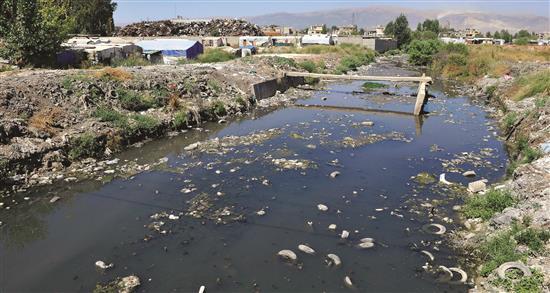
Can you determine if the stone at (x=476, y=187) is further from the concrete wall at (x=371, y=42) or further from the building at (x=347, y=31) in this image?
the building at (x=347, y=31)

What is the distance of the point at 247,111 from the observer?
2002 cm

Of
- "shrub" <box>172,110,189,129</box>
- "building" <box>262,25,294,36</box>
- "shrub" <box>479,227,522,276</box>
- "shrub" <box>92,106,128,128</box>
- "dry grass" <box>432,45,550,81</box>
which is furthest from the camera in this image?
"building" <box>262,25,294,36</box>

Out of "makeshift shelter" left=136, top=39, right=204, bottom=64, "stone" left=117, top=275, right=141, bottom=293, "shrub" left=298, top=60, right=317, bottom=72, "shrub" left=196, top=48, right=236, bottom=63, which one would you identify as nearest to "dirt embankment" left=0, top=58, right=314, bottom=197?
"stone" left=117, top=275, right=141, bottom=293

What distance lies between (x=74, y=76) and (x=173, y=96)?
367 cm

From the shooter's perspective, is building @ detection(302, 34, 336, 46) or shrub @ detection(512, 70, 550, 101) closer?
shrub @ detection(512, 70, 550, 101)

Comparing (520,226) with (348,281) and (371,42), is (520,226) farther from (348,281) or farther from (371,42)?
(371,42)

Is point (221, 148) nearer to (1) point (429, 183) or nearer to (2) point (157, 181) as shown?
(2) point (157, 181)

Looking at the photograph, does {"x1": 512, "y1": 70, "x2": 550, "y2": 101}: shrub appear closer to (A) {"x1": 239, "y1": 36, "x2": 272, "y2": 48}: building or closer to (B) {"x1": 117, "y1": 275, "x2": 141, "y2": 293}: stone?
(B) {"x1": 117, "y1": 275, "x2": 141, "y2": 293}: stone

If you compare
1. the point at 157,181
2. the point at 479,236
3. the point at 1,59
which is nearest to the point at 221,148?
the point at 157,181

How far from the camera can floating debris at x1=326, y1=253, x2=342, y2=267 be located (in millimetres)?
7117

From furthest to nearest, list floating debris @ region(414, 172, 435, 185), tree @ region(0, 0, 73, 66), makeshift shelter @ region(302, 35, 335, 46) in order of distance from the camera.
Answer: makeshift shelter @ region(302, 35, 335, 46), tree @ region(0, 0, 73, 66), floating debris @ region(414, 172, 435, 185)

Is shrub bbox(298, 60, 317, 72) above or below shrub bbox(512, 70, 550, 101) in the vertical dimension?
above

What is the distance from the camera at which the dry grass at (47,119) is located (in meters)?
12.1

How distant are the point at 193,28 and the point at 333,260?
6148cm
